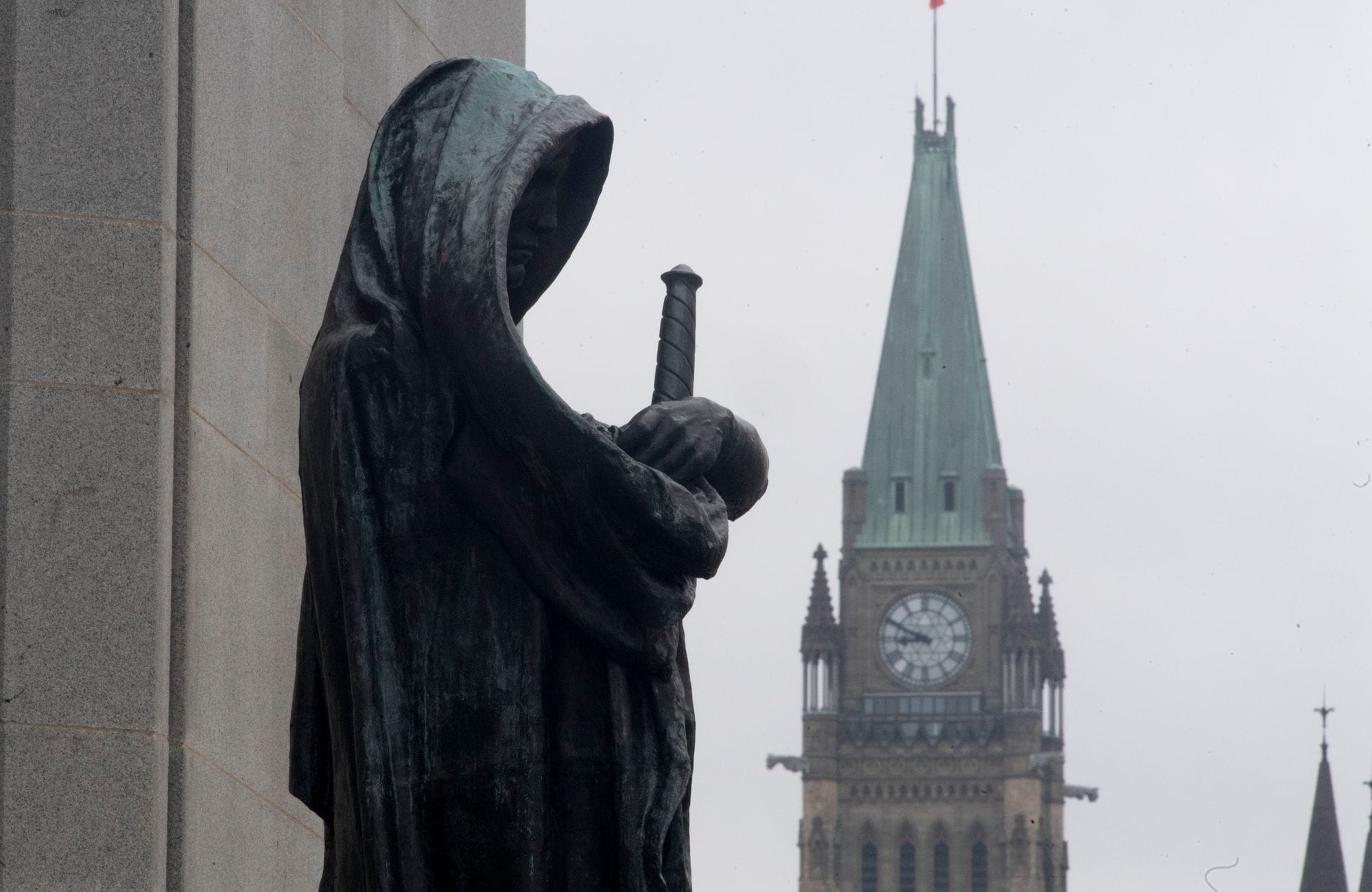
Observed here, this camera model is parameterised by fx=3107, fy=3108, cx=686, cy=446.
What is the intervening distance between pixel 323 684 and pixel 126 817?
5.93ft

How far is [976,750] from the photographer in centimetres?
15825

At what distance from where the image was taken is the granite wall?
19.5 feet

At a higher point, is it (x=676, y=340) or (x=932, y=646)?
(x=932, y=646)

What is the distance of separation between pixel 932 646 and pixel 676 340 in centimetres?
15648

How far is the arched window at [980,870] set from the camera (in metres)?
156

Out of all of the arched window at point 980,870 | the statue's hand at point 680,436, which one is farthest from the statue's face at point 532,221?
the arched window at point 980,870

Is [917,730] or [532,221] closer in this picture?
[532,221]

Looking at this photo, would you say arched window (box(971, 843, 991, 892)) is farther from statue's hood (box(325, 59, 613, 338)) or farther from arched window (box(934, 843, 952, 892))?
statue's hood (box(325, 59, 613, 338))

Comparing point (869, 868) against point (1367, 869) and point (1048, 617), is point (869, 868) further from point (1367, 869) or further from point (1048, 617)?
point (1367, 869)

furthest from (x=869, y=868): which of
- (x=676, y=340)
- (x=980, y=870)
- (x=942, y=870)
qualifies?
(x=676, y=340)

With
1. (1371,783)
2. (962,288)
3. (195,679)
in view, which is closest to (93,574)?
(195,679)

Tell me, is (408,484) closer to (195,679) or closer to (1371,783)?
(195,679)

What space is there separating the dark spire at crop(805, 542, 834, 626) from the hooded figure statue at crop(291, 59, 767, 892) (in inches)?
6020

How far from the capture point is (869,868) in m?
158
